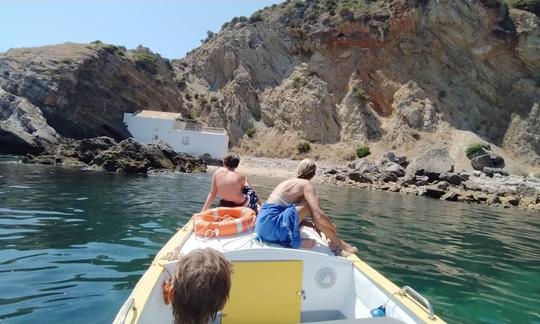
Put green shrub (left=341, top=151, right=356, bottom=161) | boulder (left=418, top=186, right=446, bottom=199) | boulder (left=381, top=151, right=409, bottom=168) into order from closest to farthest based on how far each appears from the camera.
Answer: boulder (left=418, top=186, right=446, bottom=199) < boulder (left=381, top=151, right=409, bottom=168) < green shrub (left=341, top=151, right=356, bottom=161)

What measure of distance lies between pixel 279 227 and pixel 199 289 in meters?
3.06

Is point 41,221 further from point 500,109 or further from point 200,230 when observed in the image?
point 500,109

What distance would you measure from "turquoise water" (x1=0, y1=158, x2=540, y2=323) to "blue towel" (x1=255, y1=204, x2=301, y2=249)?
2234mm

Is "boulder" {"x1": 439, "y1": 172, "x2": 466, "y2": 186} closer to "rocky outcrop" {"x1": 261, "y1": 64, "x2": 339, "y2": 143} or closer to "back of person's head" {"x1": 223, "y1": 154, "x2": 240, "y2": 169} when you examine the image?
"rocky outcrop" {"x1": 261, "y1": 64, "x2": 339, "y2": 143}

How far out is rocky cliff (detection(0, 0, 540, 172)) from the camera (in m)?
44.0

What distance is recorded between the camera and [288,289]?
4.87m

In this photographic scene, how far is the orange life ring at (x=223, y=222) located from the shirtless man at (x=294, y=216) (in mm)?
239

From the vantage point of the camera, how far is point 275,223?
541cm

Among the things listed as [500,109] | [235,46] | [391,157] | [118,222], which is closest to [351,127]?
[391,157]

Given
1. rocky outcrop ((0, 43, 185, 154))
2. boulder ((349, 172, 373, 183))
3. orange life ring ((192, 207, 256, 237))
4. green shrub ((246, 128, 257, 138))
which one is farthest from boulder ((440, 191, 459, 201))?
rocky outcrop ((0, 43, 185, 154))

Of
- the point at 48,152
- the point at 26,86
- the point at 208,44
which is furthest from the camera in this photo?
the point at 208,44

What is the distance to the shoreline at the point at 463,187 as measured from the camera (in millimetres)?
24862

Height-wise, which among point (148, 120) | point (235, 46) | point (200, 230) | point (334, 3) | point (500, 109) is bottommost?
point (200, 230)

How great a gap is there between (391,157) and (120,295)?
35024 millimetres
